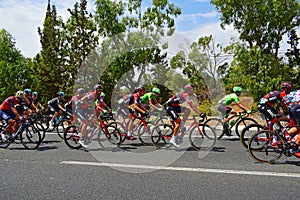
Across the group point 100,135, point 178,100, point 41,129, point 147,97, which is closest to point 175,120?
point 178,100

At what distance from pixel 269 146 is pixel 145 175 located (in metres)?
2.91

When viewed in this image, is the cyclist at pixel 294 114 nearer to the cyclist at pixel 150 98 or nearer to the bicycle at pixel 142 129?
the cyclist at pixel 150 98

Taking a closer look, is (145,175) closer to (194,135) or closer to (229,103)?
(194,135)

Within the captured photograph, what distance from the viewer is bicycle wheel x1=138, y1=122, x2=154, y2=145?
9.66 m

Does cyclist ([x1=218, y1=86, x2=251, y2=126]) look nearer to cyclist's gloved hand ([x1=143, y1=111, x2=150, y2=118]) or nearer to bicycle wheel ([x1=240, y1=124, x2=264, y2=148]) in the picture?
bicycle wheel ([x1=240, y1=124, x2=264, y2=148])

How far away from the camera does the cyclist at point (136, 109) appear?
9641 millimetres

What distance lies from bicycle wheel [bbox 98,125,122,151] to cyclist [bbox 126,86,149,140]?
48 cm

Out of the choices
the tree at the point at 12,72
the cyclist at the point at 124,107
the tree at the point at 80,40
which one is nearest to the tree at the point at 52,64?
the tree at the point at 80,40

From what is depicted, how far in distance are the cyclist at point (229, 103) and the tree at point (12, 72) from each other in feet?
63.0

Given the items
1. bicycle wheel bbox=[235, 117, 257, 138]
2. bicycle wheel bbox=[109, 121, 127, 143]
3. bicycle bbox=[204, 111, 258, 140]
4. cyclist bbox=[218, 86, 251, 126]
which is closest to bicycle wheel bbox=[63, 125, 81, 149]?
bicycle wheel bbox=[109, 121, 127, 143]

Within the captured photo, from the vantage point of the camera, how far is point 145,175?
6324mm

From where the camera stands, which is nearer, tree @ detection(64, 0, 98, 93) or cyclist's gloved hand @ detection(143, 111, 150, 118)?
cyclist's gloved hand @ detection(143, 111, 150, 118)

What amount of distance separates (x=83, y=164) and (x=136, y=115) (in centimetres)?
300

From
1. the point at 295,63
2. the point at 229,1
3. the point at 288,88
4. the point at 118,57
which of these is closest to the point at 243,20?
the point at 229,1
